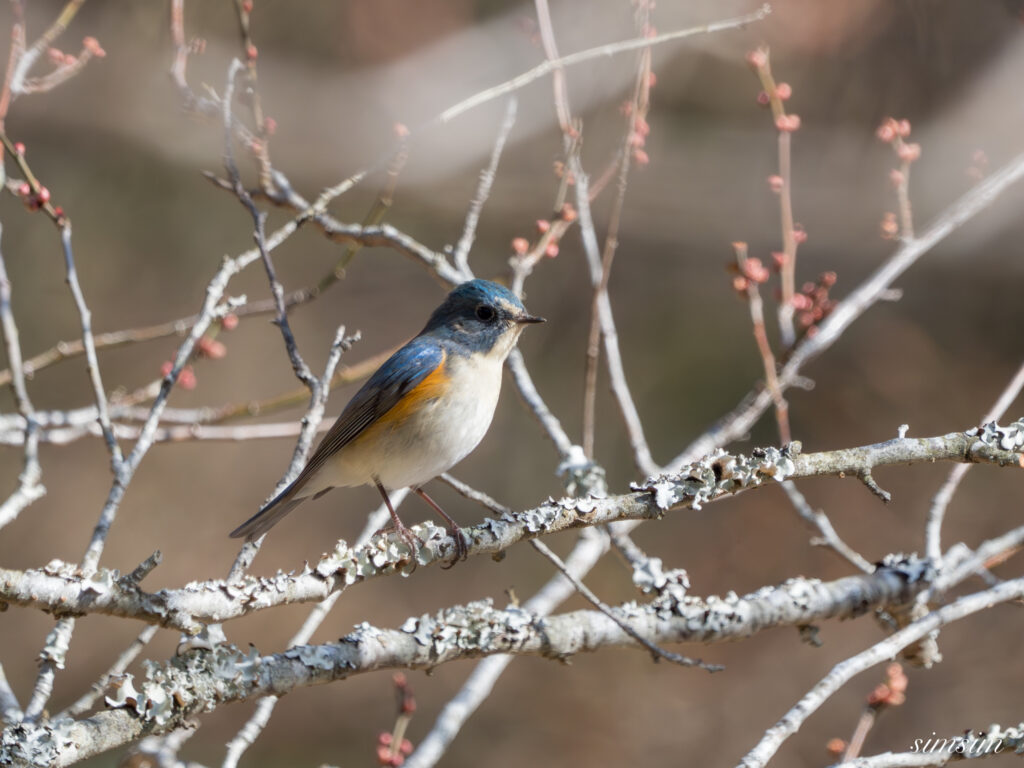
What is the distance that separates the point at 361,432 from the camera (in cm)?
327

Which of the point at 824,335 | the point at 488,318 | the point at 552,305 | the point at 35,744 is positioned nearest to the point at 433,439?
the point at 488,318

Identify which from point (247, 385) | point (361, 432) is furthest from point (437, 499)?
point (361, 432)

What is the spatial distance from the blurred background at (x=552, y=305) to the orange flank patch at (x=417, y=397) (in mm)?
2652

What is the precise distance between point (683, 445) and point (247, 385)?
2802mm

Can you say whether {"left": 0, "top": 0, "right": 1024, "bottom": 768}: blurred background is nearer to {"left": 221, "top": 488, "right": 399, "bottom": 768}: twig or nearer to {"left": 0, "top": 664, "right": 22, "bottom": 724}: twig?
{"left": 221, "top": 488, "right": 399, "bottom": 768}: twig

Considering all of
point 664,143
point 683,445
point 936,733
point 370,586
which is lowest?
point 936,733

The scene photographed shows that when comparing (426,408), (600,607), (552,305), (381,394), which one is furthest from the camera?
(552,305)

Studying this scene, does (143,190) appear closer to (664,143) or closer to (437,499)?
(437,499)

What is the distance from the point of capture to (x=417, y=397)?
10.5 feet

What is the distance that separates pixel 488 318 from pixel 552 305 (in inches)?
117

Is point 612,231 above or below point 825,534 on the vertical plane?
above

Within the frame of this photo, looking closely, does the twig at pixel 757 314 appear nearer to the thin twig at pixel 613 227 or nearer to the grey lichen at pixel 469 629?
the thin twig at pixel 613 227

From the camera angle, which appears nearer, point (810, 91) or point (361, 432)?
point (361, 432)

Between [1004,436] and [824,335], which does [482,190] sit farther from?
[1004,436]
